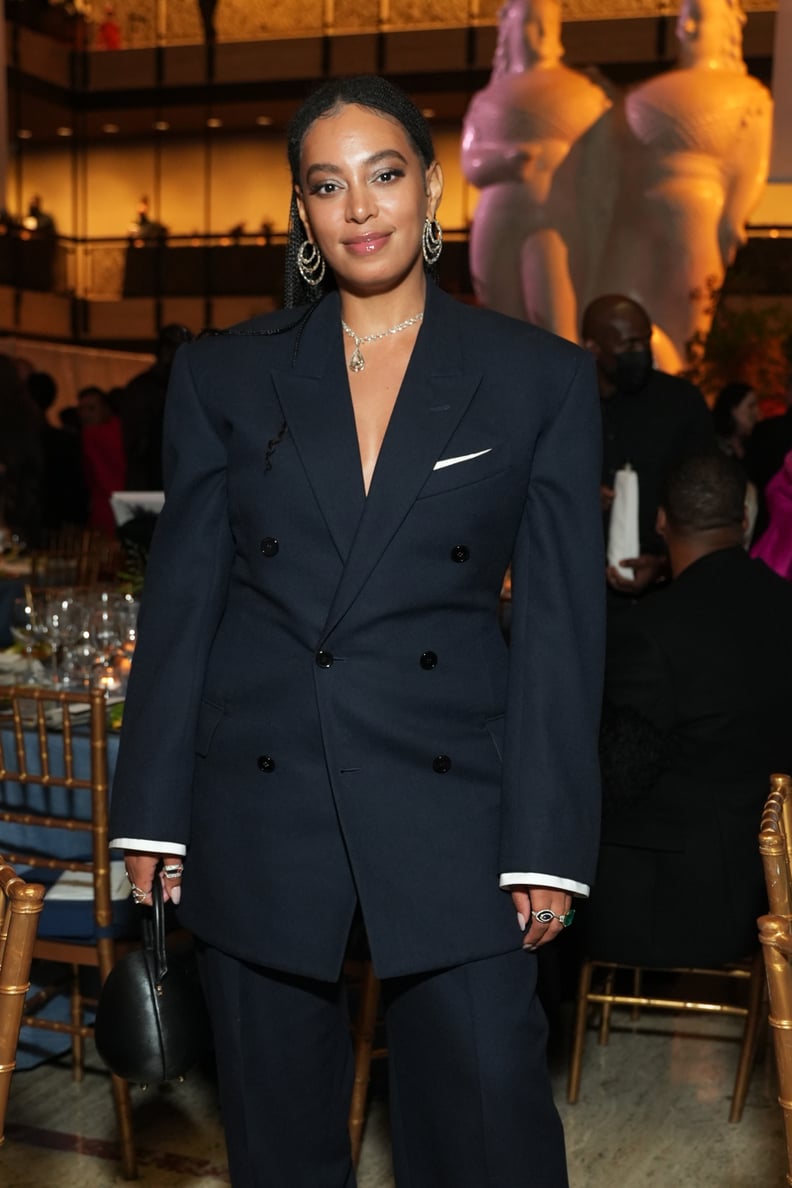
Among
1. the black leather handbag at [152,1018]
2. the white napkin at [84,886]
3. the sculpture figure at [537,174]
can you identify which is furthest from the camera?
the sculpture figure at [537,174]

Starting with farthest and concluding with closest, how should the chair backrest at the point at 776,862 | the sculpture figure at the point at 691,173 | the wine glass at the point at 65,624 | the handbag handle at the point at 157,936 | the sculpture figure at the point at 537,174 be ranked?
the sculpture figure at the point at 537,174 < the sculpture figure at the point at 691,173 < the wine glass at the point at 65,624 < the handbag handle at the point at 157,936 < the chair backrest at the point at 776,862

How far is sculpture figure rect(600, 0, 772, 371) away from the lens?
445 inches

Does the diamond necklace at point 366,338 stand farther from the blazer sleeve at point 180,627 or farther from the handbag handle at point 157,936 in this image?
the handbag handle at point 157,936

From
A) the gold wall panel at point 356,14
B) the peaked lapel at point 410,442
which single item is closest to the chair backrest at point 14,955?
the peaked lapel at point 410,442

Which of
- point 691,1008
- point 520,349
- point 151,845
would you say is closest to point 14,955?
point 151,845

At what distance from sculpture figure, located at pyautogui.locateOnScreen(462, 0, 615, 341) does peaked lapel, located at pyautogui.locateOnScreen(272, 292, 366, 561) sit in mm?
9632

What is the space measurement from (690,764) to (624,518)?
1554 mm

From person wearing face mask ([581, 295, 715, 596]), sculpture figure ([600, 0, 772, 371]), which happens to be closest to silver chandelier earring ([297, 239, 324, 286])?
person wearing face mask ([581, 295, 715, 596])

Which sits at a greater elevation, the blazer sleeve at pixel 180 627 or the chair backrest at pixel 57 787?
the blazer sleeve at pixel 180 627

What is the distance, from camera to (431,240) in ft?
6.75

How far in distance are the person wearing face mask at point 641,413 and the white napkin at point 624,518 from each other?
3.5 inches

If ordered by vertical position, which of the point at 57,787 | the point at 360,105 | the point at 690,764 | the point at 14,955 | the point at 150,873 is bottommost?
the point at 57,787

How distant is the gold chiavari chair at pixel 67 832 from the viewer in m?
3.13

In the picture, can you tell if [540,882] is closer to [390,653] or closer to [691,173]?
[390,653]
